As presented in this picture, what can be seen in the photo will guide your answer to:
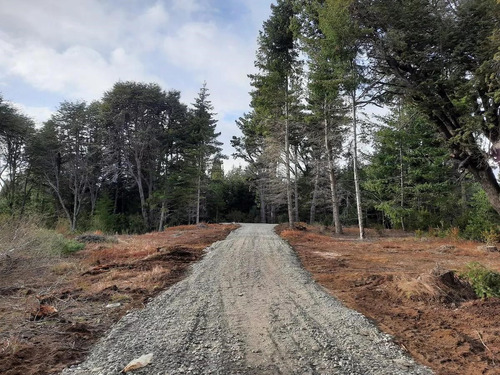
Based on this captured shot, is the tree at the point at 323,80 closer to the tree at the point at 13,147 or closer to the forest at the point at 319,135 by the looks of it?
the forest at the point at 319,135

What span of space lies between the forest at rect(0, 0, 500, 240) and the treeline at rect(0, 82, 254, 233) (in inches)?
5.1

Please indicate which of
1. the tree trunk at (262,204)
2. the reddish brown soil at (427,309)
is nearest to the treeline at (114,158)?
the tree trunk at (262,204)

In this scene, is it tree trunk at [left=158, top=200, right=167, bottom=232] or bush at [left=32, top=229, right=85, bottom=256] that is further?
tree trunk at [left=158, top=200, right=167, bottom=232]

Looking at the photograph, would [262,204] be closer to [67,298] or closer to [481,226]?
[481,226]

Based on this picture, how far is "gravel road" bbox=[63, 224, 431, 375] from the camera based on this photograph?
2.94m

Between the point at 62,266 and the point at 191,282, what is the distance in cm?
348

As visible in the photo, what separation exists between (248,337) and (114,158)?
29.5 m

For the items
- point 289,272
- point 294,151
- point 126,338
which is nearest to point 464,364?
point 126,338

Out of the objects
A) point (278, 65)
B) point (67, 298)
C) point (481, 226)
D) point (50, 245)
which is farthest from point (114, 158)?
point (481, 226)

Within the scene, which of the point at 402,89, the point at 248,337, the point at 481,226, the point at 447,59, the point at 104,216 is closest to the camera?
the point at 248,337

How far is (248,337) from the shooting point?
360cm

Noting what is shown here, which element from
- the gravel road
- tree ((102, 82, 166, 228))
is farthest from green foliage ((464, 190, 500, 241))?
tree ((102, 82, 166, 228))

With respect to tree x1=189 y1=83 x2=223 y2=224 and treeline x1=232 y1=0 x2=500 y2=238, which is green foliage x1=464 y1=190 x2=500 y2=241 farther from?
tree x1=189 y1=83 x2=223 y2=224

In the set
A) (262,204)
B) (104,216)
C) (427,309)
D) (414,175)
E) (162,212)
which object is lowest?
(427,309)
